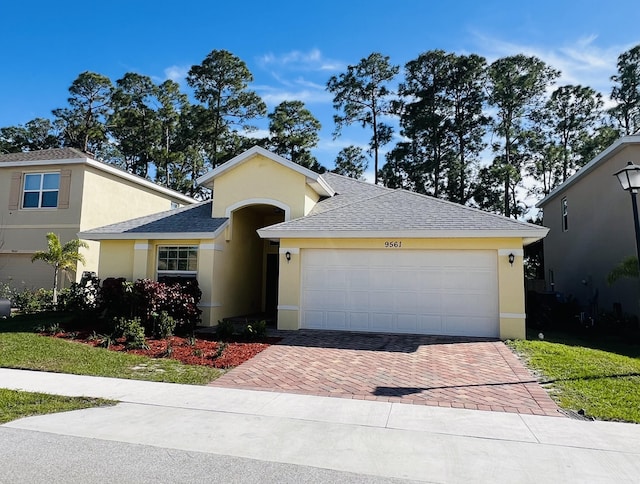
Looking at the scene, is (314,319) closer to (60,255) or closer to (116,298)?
(116,298)

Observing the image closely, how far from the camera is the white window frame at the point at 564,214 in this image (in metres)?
20.2

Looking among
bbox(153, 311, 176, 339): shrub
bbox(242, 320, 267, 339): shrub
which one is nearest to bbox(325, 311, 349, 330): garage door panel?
bbox(242, 320, 267, 339): shrub

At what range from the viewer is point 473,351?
10078 mm

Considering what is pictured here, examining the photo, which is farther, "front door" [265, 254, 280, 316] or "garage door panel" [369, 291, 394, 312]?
"front door" [265, 254, 280, 316]

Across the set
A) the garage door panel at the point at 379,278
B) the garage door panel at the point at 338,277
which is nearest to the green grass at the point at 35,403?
the garage door panel at the point at 338,277

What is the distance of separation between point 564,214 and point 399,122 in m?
16.5

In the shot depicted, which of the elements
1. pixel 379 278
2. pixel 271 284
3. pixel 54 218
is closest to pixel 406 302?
pixel 379 278

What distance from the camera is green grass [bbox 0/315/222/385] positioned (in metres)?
8.06

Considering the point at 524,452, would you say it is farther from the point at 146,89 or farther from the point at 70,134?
the point at 70,134

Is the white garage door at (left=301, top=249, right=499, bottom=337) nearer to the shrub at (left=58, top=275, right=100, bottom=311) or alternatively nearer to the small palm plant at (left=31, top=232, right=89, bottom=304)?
the shrub at (left=58, top=275, right=100, bottom=311)

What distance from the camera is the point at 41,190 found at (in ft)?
65.0

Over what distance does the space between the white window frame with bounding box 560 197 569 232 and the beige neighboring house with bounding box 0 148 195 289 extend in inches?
839

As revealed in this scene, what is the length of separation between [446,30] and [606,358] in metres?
9.30

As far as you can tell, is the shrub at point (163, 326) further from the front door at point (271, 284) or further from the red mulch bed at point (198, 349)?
the front door at point (271, 284)
